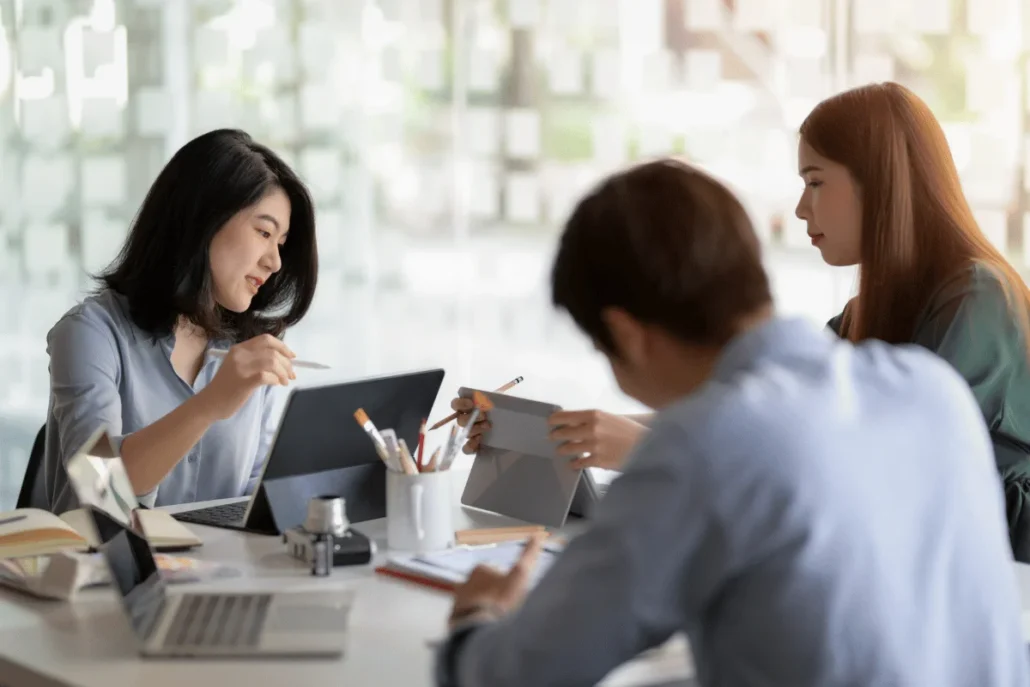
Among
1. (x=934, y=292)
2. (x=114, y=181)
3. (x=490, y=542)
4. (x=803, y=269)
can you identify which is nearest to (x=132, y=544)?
(x=490, y=542)

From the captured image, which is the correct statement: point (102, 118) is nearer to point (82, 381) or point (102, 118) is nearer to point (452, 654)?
point (82, 381)

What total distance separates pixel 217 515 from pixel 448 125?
7.82 ft

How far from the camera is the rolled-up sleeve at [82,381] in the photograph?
2107 millimetres

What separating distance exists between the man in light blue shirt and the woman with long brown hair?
36.5 inches

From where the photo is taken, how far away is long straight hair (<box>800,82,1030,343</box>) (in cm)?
209

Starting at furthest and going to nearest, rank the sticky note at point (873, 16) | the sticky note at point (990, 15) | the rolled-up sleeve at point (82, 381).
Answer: the sticky note at point (873, 16)
the sticky note at point (990, 15)
the rolled-up sleeve at point (82, 381)

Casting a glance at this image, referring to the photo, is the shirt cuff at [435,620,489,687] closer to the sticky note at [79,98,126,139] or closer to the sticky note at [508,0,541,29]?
the sticky note at [79,98,126,139]

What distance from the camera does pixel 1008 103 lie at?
360 centimetres

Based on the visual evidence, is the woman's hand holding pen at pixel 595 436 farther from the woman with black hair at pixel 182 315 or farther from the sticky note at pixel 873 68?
the sticky note at pixel 873 68

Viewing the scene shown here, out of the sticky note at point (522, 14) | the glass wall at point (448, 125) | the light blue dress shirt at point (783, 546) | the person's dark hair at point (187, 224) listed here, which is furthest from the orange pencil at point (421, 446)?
the sticky note at point (522, 14)

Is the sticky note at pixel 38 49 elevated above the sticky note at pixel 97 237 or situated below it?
above

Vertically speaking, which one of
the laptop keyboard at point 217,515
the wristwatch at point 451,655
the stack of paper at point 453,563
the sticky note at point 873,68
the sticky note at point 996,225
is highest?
the sticky note at point 873,68

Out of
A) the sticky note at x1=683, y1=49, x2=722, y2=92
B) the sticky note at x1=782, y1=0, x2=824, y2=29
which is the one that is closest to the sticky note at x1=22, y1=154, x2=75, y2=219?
the sticky note at x1=683, y1=49, x2=722, y2=92

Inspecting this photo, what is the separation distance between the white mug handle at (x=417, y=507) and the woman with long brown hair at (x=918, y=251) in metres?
0.82
